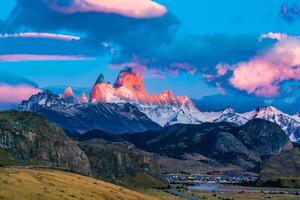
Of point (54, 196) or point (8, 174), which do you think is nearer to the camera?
point (54, 196)

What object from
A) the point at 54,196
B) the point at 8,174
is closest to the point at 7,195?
the point at 54,196

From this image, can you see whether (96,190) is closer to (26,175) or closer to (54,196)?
(26,175)

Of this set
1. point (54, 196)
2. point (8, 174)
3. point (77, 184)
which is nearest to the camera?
point (54, 196)

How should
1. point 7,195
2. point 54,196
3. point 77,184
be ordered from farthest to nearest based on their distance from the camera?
point 77,184, point 54,196, point 7,195

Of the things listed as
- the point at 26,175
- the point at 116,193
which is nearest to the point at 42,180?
the point at 26,175

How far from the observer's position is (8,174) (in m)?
168

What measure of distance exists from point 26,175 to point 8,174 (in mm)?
9370

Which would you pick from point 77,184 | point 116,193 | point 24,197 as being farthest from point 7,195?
point 116,193

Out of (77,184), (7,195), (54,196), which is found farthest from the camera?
(77,184)

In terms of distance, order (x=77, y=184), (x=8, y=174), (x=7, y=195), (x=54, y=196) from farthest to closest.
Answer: (x=77, y=184) < (x=8, y=174) < (x=54, y=196) < (x=7, y=195)

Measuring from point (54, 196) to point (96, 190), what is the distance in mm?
38355

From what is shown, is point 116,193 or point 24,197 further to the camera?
point 116,193

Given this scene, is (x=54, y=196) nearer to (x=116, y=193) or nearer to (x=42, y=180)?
(x=42, y=180)

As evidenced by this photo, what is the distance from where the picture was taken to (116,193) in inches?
7869
